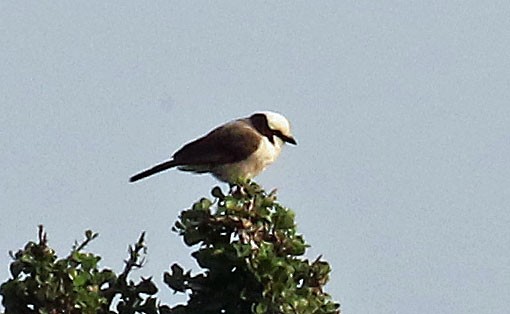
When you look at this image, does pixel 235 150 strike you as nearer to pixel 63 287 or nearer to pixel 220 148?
pixel 220 148

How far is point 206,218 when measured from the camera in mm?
7395

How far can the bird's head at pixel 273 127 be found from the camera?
12.2 meters

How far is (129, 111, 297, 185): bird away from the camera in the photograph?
11.9 meters

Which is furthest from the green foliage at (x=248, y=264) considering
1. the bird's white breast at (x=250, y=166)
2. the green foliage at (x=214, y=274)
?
the bird's white breast at (x=250, y=166)

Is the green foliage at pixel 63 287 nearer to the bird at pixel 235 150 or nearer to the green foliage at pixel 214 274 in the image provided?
the green foliage at pixel 214 274

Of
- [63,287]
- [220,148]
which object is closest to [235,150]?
[220,148]

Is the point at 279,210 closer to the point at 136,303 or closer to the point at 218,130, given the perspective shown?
the point at 136,303

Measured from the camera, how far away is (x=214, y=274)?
7164 millimetres

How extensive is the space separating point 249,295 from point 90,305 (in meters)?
0.92

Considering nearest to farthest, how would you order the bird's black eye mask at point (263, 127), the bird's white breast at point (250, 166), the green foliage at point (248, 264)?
the green foliage at point (248, 264) < the bird's white breast at point (250, 166) < the bird's black eye mask at point (263, 127)

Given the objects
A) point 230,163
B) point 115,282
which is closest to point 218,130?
point 230,163

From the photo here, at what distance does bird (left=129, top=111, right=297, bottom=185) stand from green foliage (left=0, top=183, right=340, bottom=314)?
4.19 metres

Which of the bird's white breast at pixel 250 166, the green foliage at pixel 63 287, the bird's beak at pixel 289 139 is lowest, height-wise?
the green foliage at pixel 63 287

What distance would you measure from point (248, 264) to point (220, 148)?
4.97 metres
